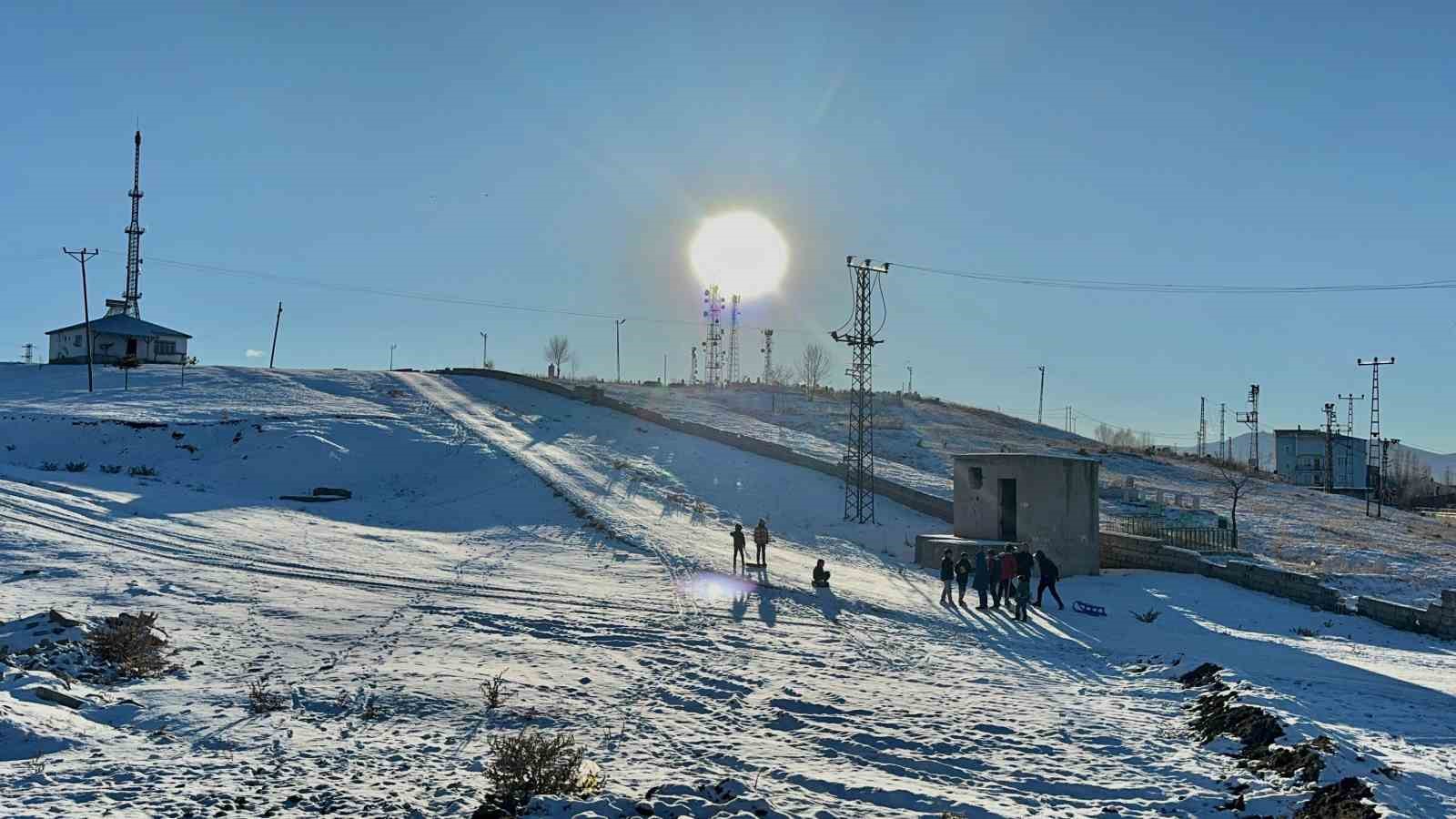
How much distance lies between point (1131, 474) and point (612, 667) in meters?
59.4

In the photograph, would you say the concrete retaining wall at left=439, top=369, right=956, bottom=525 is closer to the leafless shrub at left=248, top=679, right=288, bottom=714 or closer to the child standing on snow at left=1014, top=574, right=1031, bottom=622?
the child standing on snow at left=1014, top=574, right=1031, bottom=622

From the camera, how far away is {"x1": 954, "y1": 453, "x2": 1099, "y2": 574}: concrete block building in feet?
97.4

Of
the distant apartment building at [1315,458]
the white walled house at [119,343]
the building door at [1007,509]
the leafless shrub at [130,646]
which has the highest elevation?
the white walled house at [119,343]

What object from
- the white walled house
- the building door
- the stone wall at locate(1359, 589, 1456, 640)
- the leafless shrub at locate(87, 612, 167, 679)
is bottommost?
the stone wall at locate(1359, 589, 1456, 640)

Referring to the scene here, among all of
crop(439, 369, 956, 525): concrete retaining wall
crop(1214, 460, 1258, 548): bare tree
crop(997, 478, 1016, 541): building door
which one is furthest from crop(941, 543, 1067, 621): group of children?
crop(1214, 460, 1258, 548): bare tree

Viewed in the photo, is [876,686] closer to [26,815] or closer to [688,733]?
[688,733]

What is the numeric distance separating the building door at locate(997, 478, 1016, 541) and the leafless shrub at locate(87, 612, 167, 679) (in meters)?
24.3

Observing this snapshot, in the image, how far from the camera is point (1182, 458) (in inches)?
3206

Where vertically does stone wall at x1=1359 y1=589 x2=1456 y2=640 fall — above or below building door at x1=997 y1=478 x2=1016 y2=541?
below

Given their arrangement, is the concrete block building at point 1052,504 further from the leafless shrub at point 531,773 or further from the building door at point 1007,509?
the leafless shrub at point 531,773

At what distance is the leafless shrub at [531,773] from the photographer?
9.30 m

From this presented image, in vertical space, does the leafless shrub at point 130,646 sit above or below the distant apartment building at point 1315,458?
below

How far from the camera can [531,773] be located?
31.1ft

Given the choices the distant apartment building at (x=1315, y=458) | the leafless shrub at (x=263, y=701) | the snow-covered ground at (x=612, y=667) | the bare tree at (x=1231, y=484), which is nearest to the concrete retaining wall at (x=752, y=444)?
the snow-covered ground at (x=612, y=667)
